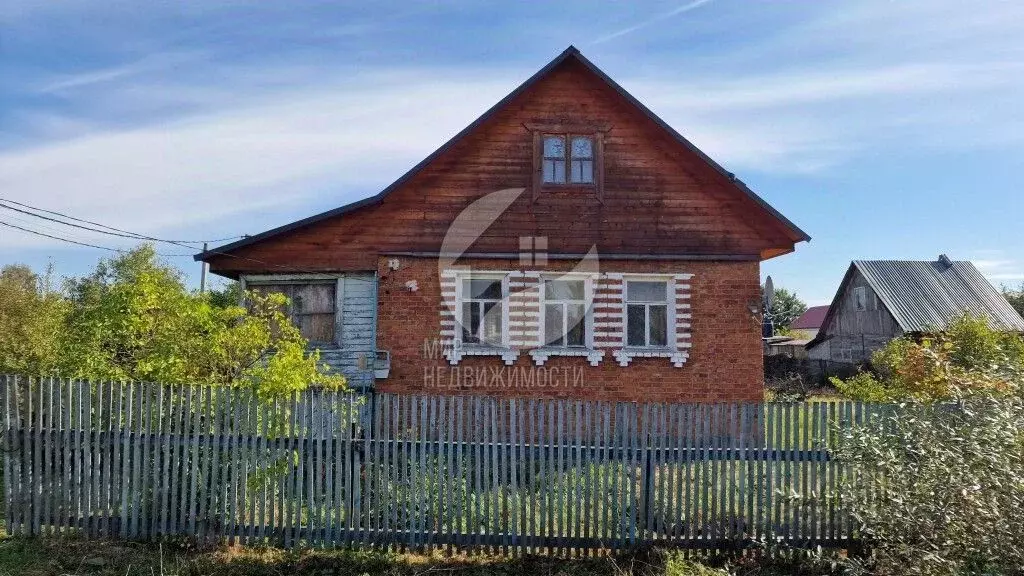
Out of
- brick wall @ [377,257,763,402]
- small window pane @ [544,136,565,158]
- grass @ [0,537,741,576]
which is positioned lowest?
grass @ [0,537,741,576]

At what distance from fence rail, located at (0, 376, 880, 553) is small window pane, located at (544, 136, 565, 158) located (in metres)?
6.68

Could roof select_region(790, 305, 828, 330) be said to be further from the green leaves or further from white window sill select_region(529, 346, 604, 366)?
the green leaves

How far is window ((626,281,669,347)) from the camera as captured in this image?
12.0 m

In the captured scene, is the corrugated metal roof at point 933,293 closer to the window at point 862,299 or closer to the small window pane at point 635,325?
the window at point 862,299

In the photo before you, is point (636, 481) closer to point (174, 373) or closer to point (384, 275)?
point (174, 373)

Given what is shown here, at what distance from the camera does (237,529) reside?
21.5 ft

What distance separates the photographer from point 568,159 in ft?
39.9

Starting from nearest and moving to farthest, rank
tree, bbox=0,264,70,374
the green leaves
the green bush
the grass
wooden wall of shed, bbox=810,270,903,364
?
1. the green bush
2. the grass
3. the green leaves
4. tree, bbox=0,264,70,374
5. wooden wall of shed, bbox=810,270,903,364

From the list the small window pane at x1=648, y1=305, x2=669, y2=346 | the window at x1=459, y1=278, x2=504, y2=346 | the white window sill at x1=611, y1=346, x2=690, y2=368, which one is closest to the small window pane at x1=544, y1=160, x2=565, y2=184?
the window at x1=459, y1=278, x2=504, y2=346

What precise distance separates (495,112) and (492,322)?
3.88 metres

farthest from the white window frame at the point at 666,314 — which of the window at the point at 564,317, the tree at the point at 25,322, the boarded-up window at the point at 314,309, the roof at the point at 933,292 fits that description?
the roof at the point at 933,292

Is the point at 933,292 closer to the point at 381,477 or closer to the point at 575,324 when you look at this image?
the point at 575,324

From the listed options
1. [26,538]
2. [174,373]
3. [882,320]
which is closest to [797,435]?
[174,373]

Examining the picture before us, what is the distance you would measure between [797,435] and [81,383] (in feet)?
24.0
